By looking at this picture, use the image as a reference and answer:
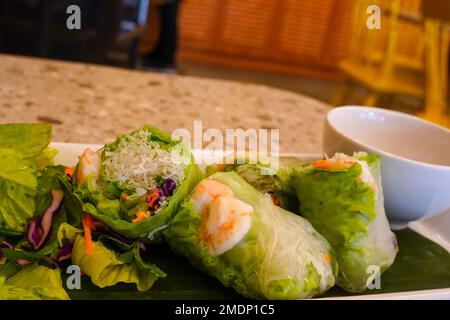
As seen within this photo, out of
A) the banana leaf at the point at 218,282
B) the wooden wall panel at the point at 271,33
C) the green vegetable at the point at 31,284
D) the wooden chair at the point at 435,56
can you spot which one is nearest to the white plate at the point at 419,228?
the banana leaf at the point at 218,282

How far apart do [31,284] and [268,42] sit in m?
5.23

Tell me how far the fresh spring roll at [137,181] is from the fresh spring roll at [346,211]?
163 mm

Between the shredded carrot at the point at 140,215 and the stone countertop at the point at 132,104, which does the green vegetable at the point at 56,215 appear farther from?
the stone countertop at the point at 132,104

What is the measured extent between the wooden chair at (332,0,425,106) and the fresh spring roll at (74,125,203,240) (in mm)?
2968

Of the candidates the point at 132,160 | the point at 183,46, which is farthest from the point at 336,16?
the point at 132,160

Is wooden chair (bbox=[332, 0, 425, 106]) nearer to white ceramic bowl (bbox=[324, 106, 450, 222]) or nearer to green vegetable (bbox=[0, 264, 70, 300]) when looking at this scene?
white ceramic bowl (bbox=[324, 106, 450, 222])

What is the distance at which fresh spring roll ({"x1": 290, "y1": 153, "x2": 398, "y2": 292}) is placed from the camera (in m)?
0.67

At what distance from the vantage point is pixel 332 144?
0.87 m

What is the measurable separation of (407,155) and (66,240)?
65 cm

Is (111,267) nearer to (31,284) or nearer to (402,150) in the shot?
(31,284)

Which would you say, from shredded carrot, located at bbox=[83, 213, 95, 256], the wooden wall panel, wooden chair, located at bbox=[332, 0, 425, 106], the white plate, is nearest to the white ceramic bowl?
the white plate

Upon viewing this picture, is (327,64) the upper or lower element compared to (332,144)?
lower

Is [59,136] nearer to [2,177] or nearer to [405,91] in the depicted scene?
[2,177]

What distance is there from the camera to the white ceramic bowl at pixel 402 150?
0.80 meters
